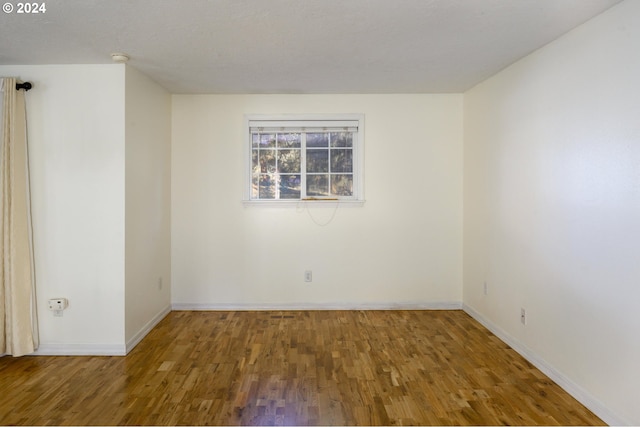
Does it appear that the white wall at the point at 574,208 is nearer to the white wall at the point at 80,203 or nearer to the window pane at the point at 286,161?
the window pane at the point at 286,161

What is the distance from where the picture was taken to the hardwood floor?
89.4 inches

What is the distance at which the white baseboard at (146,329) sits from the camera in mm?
3306

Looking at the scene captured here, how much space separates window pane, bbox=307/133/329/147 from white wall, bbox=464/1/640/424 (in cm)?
175

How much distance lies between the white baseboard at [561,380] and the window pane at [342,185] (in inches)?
79.1

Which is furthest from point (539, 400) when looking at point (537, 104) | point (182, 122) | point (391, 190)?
point (182, 122)

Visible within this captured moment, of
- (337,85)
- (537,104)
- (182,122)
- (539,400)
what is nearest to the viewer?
(539,400)

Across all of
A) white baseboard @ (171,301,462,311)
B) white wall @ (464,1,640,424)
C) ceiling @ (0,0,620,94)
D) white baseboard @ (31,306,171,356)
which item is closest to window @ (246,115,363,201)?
ceiling @ (0,0,620,94)

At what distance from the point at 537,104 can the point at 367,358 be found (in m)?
2.43

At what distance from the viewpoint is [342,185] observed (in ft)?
14.6

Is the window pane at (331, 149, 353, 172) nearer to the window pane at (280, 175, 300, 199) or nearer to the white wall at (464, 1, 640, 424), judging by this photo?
the window pane at (280, 175, 300, 199)

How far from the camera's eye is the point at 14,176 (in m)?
3.06

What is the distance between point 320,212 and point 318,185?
32cm

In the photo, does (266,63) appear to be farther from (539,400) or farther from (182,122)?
(539,400)

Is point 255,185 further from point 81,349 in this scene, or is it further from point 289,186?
point 81,349
